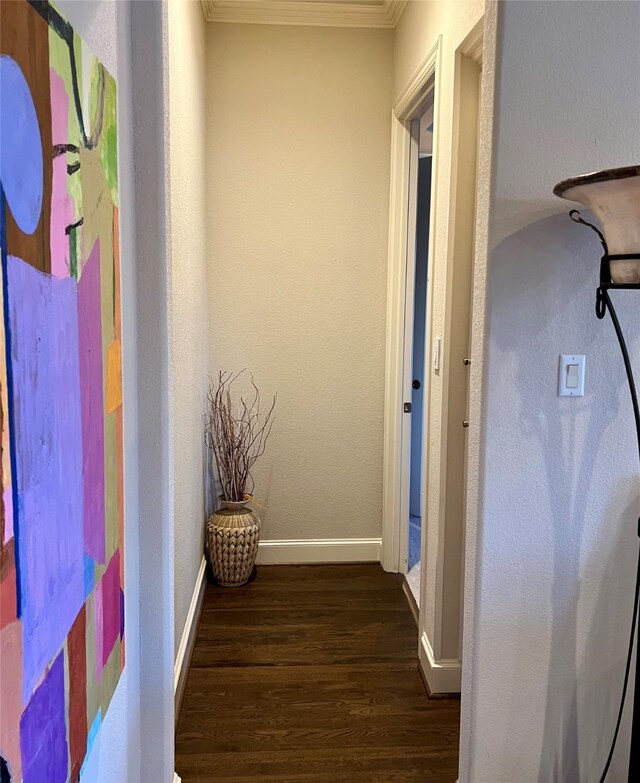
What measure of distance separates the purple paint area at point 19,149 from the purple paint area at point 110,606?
72 centimetres

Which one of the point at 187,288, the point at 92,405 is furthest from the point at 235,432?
the point at 92,405

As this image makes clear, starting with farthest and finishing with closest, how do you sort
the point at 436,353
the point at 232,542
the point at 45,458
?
the point at 232,542
the point at 436,353
the point at 45,458

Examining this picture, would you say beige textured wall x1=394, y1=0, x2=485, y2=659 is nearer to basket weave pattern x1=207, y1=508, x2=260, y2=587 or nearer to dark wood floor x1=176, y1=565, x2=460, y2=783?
dark wood floor x1=176, y1=565, x2=460, y2=783

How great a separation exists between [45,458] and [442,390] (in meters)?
1.71

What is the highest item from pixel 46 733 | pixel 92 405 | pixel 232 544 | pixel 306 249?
pixel 306 249

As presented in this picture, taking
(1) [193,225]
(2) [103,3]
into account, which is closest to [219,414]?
(1) [193,225]

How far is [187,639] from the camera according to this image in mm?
2725

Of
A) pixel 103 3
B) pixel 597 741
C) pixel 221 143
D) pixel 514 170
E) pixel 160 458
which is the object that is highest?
pixel 221 143

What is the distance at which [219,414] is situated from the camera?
11.7 ft

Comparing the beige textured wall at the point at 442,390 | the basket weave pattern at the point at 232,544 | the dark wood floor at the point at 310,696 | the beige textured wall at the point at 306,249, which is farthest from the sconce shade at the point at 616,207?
the basket weave pattern at the point at 232,544

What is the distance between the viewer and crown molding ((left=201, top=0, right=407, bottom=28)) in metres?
3.34

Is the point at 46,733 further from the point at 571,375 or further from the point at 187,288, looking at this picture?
the point at 187,288

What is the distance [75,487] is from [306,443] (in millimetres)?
2660

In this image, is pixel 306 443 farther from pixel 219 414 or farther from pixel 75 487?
pixel 75 487
